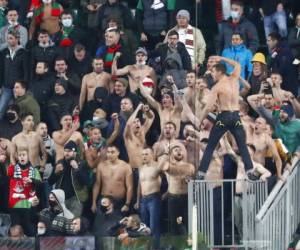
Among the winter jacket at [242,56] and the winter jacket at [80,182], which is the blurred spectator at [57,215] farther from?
the winter jacket at [242,56]

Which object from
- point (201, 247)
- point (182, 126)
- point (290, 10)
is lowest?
point (201, 247)

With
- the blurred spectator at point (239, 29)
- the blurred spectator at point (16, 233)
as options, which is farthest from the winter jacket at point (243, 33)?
the blurred spectator at point (16, 233)

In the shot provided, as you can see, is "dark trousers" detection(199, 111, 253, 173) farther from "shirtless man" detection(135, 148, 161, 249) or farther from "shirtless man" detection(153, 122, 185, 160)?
"shirtless man" detection(135, 148, 161, 249)

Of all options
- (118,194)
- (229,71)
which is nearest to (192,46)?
(229,71)

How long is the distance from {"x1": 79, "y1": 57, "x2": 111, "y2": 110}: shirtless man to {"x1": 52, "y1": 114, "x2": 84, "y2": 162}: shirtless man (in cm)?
50

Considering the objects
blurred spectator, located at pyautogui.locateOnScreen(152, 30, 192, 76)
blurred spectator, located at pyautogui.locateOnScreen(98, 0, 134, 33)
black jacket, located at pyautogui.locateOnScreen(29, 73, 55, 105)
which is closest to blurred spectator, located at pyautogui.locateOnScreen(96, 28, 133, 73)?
blurred spectator, located at pyautogui.locateOnScreen(98, 0, 134, 33)

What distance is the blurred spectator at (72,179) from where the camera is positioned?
3070 cm

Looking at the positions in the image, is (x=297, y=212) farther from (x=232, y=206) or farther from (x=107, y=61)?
(x=107, y=61)

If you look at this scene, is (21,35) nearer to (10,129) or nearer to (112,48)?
(112,48)

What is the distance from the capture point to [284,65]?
31938 mm

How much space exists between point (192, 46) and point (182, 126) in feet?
5.76

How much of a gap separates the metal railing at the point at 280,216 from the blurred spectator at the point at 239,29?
9.22 feet

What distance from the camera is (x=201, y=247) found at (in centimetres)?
2998

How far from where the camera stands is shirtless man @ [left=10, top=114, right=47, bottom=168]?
1232 inches
